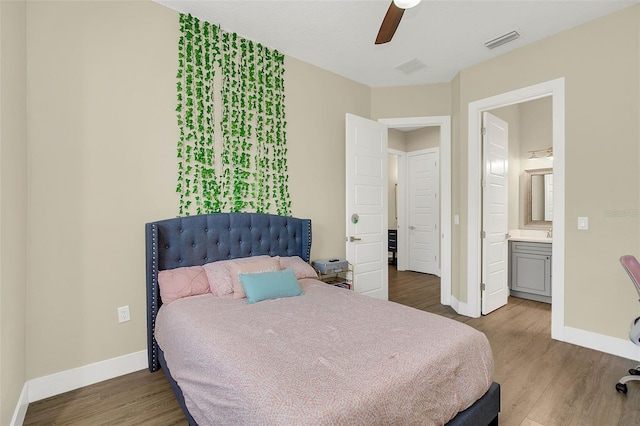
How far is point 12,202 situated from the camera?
5.81ft

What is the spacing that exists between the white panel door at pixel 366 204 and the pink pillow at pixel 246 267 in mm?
1257

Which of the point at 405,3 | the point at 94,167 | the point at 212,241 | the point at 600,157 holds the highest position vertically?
the point at 405,3

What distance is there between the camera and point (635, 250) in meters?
2.69

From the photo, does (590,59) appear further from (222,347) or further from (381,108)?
(222,347)

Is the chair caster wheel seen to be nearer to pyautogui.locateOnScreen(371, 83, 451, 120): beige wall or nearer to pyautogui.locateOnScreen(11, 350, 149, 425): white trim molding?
pyautogui.locateOnScreen(371, 83, 451, 120): beige wall

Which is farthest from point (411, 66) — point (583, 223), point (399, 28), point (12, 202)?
point (12, 202)

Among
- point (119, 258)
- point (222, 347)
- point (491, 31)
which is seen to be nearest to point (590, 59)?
point (491, 31)

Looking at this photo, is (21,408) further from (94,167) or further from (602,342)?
(602,342)

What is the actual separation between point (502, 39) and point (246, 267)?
131 inches

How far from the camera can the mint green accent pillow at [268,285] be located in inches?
92.4

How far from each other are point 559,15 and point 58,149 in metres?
4.20

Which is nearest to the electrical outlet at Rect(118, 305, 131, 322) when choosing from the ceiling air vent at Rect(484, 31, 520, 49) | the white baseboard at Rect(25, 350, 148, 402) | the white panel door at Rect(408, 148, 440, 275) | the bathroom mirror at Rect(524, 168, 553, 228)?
the white baseboard at Rect(25, 350, 148, 402)

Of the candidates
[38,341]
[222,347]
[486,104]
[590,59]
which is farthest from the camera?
[486,104]

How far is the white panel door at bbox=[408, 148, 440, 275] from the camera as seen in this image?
604 cm
